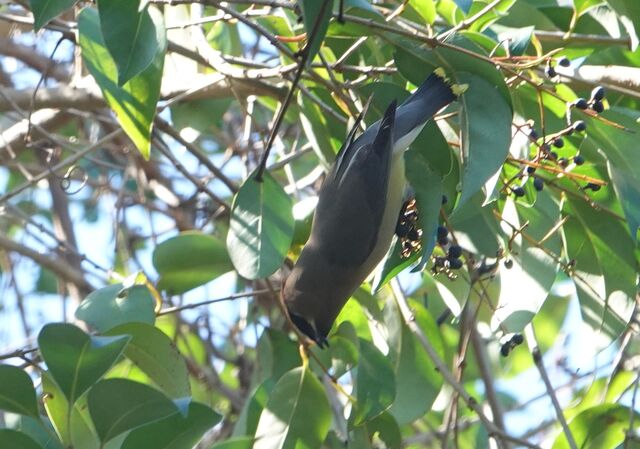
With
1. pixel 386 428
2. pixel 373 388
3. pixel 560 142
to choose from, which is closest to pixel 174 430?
pixel 373 388

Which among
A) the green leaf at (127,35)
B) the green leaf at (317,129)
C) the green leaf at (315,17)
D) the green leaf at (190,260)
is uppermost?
the green leaf at (317,129)

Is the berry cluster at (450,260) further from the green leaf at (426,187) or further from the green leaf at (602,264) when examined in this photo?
the green leaf at (602,264)

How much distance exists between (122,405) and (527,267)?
117 cm

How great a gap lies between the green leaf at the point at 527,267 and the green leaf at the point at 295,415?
0.52m

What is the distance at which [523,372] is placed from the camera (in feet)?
19.6

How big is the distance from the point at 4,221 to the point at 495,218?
12.0 feet

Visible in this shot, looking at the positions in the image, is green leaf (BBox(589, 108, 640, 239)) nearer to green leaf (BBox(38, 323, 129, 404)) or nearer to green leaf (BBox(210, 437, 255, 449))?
green leaf (BBox(210, 437, 255, 449))

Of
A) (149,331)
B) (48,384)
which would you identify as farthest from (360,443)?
(48,384)

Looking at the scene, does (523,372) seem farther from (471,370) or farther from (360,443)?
(360,443)

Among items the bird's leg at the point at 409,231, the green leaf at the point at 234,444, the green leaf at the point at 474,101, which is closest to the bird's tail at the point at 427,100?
the green leaf at the point at 474,101

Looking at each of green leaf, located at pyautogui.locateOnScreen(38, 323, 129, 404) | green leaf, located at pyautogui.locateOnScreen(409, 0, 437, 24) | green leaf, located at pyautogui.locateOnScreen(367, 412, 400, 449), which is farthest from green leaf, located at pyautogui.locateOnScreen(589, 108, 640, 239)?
green leaf, located at pyautogui.locateOnScreen(38, 323, 129, 404)

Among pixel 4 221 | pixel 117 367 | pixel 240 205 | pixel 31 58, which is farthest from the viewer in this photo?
pixel 4 221

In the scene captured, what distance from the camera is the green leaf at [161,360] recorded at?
9.78 feet

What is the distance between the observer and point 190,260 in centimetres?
340
